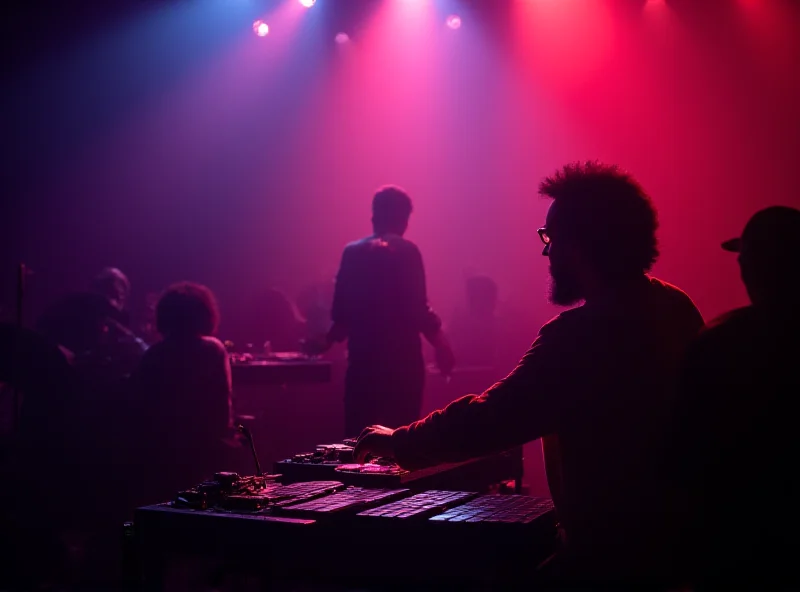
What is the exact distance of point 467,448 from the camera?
7.36ft

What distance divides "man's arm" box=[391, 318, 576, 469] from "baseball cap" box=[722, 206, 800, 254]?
0.54m

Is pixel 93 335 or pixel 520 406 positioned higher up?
pixel 93 335

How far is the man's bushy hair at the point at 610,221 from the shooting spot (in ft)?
7.49

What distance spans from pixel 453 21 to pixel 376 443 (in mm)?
8831

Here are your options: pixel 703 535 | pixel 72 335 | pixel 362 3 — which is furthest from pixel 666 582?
pixel 362 3

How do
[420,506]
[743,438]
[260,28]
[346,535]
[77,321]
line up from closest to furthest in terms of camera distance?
[743,438], [346,535], [420,506], [77,321], [260,28]

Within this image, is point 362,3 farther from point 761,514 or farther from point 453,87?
point 761,514

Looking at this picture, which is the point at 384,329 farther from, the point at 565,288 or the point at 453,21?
the point at 453,21

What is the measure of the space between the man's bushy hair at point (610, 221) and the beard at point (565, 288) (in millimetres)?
123

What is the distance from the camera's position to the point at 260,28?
9930mm

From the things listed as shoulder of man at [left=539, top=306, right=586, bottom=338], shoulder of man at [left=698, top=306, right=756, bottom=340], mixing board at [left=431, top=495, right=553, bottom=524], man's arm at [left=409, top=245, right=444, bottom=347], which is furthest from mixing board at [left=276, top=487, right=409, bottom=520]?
man's arm at [left=409, top=245, right=444, bottom=347]

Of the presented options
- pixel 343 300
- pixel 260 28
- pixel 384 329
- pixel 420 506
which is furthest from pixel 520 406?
pixel 260 28

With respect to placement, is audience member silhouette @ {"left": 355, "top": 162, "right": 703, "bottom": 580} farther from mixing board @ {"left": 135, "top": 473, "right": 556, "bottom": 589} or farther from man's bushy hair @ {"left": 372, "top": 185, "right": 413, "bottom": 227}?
man's bushy hair @ {"left": 372, "top": 185, "right": 413, "bottom": 227}

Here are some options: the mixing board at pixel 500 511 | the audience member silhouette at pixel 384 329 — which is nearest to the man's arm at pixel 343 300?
the audience member silhouette at pixel 384 329
